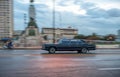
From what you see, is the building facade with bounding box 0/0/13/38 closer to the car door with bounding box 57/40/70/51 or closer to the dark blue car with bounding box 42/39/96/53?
the dark blue car with bounding box 42/39/96/53

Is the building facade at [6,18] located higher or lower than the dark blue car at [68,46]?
higher

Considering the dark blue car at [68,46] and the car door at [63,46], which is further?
the car door at [63,46]

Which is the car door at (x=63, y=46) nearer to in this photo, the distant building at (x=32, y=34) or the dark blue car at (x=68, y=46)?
the dark blue car at (x=68, y=46)

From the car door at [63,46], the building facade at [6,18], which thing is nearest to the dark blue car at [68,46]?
the car door at [63,46]

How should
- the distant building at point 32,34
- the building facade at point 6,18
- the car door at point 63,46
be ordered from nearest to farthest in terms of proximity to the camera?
the car door at point 63,46, the distant building at point 32,34, the building facade at point 6,18

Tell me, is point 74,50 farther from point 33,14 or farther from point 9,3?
point 9,3

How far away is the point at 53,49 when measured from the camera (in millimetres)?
30016

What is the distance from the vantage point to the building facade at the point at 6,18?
113 meters

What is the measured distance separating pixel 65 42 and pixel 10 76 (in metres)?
18.8

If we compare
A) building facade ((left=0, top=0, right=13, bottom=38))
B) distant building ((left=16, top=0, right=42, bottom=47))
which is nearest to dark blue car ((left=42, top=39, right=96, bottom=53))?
distant building ((left=16, top=0, right=42, bottom=47))

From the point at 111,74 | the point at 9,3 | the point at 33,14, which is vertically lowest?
the point at 111,74

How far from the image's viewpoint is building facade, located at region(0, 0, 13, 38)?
113375mm

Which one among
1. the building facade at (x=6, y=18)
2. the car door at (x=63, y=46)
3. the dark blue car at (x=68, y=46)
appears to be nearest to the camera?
the dark blue car at (x=68, y=46)

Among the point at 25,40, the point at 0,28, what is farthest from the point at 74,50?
the point at 0,28
